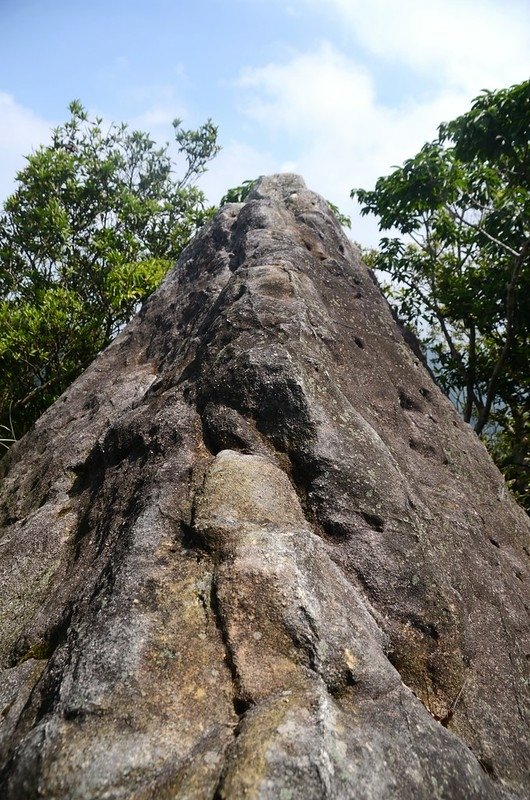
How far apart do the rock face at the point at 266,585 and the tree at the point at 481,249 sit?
174 inches

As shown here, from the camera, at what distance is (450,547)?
211 inches

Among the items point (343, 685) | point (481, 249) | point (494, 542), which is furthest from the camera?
point (481, 249)

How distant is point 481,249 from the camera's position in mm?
13648

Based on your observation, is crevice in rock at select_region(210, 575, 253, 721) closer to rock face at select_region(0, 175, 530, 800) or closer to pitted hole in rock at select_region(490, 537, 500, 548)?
rock face at select_region(0, 175, 530, 800)

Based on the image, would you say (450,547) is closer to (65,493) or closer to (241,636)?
(241,636)

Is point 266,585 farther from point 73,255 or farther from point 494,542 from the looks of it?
point 73,255

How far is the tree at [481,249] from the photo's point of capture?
32.7 feet

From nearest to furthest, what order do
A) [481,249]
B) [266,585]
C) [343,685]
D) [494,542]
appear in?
[343,685] < [266,585] < [494,542] < [481,249]

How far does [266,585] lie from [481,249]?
12122 mm

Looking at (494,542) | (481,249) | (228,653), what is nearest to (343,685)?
(228,653)

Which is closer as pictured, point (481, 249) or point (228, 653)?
point (228, 653)

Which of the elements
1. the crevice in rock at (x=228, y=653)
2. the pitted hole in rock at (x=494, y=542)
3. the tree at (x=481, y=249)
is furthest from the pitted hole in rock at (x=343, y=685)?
the tree at (x=481, y=249)

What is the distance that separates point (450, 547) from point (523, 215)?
7.49 meters

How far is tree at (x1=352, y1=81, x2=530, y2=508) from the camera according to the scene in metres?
9.95
